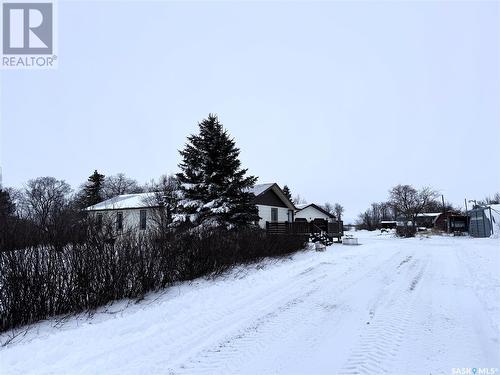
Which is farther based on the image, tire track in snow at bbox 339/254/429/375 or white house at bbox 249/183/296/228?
white house at bbox 249/183/296/228

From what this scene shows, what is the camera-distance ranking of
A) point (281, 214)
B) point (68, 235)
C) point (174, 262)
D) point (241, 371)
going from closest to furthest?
point (241, 371) < point (68, 235) < point (174, 262) < point (281, 214)

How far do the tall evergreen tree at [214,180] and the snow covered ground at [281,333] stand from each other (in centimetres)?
1076

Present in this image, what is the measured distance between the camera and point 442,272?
1018 centimetres

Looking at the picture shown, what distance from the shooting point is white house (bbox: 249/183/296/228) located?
28.7 m

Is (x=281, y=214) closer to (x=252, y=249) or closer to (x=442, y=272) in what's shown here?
(x=252, y=249)

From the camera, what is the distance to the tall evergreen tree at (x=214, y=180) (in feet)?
62.5

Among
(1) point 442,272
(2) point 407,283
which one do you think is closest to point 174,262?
(2) point 407,283

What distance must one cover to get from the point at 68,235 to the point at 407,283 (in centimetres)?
795

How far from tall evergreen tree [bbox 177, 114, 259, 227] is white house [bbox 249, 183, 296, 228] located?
8.00 meters

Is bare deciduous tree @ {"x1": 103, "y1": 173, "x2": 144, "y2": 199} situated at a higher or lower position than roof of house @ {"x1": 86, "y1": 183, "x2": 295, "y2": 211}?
higher

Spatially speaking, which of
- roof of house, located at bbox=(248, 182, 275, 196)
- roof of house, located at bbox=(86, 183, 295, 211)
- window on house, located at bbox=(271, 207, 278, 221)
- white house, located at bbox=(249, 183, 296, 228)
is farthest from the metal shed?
roof of house, located at bbox=(248, 182, 275, 196)

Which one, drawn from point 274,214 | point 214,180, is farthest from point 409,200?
point 214,180

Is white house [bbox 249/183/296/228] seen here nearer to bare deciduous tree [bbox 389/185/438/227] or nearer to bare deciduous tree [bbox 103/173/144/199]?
bare deciduous tree [bbox 389/185/438/227]

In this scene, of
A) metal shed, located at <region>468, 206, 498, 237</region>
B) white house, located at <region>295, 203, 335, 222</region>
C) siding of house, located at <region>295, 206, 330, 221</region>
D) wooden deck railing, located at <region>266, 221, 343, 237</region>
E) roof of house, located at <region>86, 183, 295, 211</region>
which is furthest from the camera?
siding of house, located at <region>295, 206, 330, 221</region>
